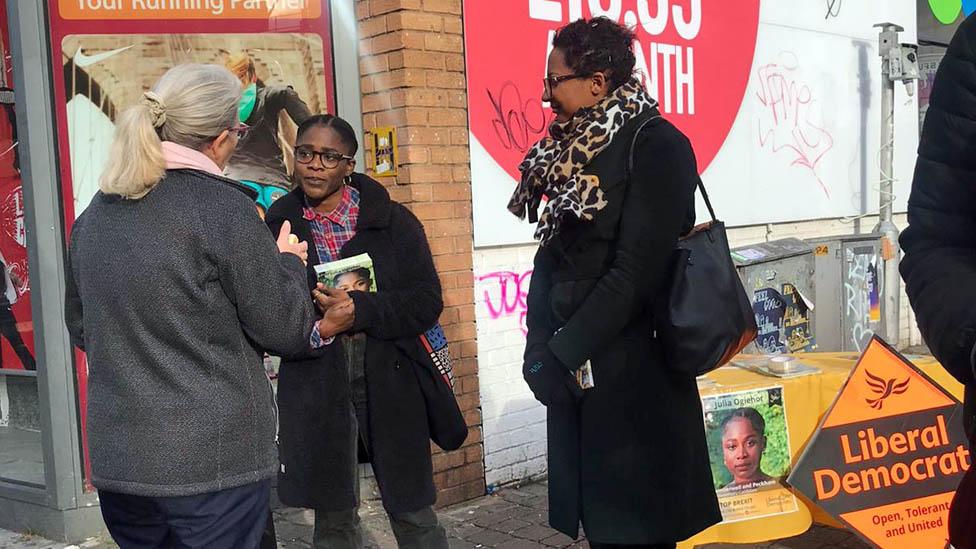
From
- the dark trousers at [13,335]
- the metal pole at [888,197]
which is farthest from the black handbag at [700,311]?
the metal pole at [888,197]

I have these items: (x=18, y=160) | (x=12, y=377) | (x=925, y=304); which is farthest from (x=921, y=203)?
(x=12, y=377)

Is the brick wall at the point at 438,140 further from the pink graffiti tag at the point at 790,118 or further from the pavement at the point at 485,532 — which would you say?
the pink graffiti tag at the point at 790,118

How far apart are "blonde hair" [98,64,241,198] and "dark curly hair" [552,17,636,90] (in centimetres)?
93

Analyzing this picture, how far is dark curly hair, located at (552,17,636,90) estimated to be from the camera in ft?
8.56

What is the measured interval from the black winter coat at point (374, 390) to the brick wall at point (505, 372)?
183 cm

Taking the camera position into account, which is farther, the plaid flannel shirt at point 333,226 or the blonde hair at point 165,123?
the plaid flannel shirt at point 333,226

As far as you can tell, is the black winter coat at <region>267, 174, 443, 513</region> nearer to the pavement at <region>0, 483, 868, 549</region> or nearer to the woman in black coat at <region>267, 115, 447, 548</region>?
the woman in black coat at <region>267, 115, 447, 548</region>

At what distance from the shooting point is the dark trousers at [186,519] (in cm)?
225

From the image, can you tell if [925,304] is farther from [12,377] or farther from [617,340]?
[12,377]

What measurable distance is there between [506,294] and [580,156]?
112 inches

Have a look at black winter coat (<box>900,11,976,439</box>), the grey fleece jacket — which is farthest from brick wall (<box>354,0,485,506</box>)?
black winter coat (<box>900,11,976,439</box>)

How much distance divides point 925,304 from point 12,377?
473cm

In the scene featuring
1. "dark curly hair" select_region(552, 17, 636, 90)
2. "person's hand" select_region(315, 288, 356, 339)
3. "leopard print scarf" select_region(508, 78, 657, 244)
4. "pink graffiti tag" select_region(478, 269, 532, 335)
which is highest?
"dark curly hair" select_region(552, 17, 636, 90)

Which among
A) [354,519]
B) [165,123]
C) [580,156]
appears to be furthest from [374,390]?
[165,123]
